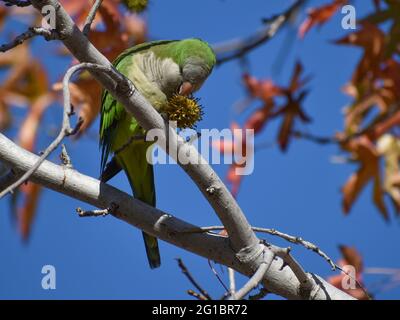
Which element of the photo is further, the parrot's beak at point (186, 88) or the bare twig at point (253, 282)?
the parrot's beak at point (186, 88)

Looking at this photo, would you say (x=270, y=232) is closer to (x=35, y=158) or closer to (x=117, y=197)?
(x=117, y=197)

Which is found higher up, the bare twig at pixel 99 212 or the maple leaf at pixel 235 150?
the maple leaf at pixel 235 150

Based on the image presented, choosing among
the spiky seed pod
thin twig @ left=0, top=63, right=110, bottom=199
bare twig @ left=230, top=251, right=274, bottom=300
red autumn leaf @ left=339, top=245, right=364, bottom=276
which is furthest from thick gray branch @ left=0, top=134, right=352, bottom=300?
red autumn leaf @ left=339, top=245, right=364, bottom=276

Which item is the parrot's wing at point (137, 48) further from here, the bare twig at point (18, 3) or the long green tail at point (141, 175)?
the bare twig at point (18, 3)

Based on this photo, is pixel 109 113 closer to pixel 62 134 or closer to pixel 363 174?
pixel 363 174

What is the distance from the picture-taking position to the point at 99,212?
2.49 m

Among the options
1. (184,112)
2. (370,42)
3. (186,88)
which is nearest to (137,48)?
(186,88)

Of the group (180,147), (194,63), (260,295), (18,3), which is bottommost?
(260,295)

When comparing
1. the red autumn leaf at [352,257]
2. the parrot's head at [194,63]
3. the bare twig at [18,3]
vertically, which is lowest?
the red autumn leaf at [352,257]

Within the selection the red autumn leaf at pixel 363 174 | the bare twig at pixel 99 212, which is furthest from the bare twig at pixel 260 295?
the red autumn leaf at pixel 363 174

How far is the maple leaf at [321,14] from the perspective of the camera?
4199 mm

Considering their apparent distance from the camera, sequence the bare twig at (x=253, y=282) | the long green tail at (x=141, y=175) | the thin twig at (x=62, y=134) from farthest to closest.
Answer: the long green tail at (x=141, y=175) < the bare twig at (x=253, y=282) < the thin twig at (x=62, y=134)

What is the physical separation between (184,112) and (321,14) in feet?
5.82

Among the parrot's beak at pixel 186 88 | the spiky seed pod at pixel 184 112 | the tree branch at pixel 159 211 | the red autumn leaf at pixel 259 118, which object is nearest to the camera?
the tree branch at pixel 159 211
